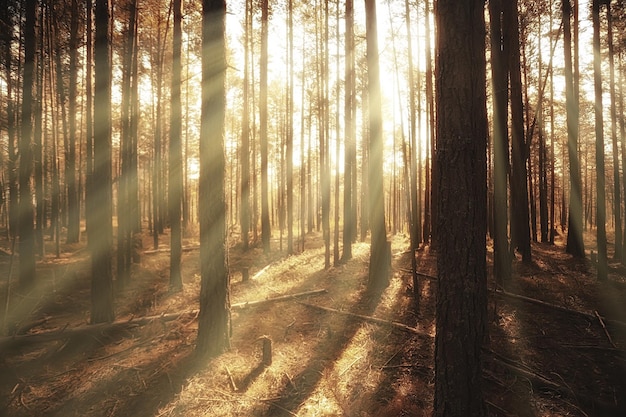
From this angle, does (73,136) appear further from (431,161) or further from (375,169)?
(431,161)

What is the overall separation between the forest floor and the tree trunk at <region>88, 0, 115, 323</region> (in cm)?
66

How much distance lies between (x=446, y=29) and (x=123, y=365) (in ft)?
21.1

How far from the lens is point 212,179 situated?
17.3 feet

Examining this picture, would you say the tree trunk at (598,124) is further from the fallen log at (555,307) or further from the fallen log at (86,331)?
the fallen log at (86,331)

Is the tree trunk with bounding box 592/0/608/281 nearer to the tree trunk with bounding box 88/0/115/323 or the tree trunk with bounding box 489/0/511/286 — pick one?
the tree trunk with bounding box 489/0/511/286

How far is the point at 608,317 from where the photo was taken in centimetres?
614

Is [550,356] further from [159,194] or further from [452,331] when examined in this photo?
[159,194]

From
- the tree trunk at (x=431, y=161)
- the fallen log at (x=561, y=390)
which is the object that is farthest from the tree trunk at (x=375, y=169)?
the fallen log at (x=561, y=390)

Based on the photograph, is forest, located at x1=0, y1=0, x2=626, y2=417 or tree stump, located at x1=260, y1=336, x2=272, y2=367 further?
tree stump, located at x1=260, y1=336, x2=272, y2=367

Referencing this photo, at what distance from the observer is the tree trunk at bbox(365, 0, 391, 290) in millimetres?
8453

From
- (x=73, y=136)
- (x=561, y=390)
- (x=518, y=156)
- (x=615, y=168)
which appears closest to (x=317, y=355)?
(x=561, y=390)

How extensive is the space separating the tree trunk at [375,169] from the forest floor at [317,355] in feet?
1.82

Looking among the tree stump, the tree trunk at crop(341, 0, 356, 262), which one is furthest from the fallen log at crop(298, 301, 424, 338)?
the tree trunk at crop(341, 0, 356, 262)

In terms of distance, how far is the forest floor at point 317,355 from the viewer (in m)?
4.20
